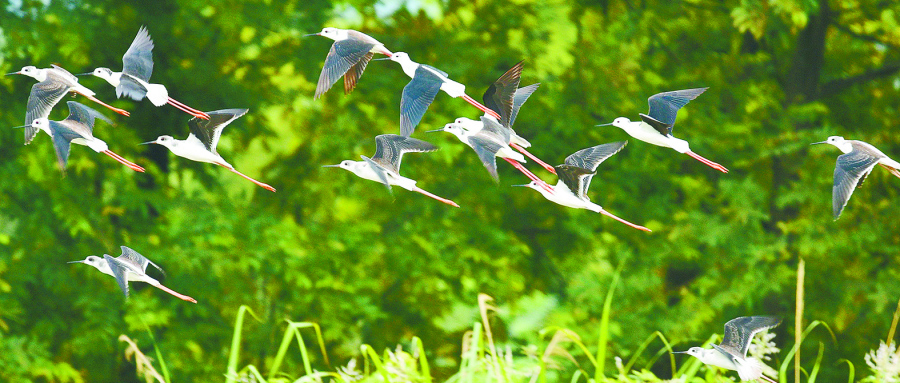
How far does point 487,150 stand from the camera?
937 mm

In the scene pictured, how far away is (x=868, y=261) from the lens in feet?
22.8

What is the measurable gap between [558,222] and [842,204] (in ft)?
20.6

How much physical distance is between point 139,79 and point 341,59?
0.94 feet

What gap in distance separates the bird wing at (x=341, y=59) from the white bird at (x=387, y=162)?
10cm

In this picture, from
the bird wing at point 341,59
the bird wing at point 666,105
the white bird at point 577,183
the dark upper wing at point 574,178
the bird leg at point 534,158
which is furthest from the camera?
the bird wing at point 666,105

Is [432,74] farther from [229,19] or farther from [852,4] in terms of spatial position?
[852,4]

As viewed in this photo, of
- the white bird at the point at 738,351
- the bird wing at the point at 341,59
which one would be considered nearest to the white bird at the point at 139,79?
the bird wing at the point at 341,59

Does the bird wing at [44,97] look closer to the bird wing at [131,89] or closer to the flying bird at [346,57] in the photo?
the bird wing at [131,89]

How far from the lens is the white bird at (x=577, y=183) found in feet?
2.90

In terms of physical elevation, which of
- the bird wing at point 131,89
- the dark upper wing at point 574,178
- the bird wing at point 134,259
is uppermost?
the bird wing at point 131,89

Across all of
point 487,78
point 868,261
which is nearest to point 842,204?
point 487,78

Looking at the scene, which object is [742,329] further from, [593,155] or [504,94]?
[504,94]

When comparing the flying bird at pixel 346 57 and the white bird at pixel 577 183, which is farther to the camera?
Result: the flying bird at pixel 346 57

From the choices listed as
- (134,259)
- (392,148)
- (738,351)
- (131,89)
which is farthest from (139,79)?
(738,351)
